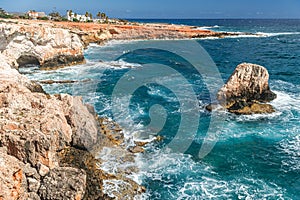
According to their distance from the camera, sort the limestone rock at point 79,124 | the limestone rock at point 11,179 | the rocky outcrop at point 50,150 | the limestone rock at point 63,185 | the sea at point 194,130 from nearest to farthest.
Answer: the limestone rock at point 11,179 → the rocky outcrop at point 50,150 → the limestone rock at point 63,185 → the sea at point 194,130 → the limestone rock at point 79,124

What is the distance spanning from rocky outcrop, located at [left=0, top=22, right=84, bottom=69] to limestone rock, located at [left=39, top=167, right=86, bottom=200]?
3321 centimetres

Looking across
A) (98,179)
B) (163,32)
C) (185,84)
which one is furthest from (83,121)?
(163,32)

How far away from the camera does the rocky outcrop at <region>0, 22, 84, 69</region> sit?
147 ft

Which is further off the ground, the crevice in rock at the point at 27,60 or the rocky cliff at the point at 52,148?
the crevice in rock at the point at 27,60

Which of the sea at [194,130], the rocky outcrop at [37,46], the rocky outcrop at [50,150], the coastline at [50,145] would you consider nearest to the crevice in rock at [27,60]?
the rocky outcrop at [37,46]

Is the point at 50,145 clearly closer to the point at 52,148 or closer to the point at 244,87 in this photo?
the point at 52,148

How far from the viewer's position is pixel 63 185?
14.7 meters

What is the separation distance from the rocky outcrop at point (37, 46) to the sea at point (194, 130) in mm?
2591

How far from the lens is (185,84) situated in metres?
43.4

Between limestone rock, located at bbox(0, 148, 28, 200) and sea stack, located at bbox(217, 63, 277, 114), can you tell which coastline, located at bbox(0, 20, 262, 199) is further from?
sea stack, located at bbox(217, 63, 277, 114)

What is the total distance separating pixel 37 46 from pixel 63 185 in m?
37.6

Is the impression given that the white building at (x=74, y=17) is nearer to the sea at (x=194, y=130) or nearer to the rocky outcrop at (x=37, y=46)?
the rocky outcrop at (x=37, y=46)

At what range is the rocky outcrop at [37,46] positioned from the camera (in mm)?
44750

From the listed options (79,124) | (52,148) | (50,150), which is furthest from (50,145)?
(79,124)
